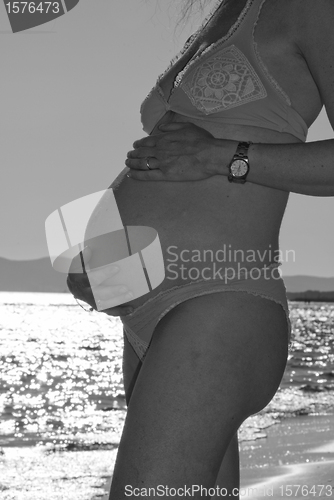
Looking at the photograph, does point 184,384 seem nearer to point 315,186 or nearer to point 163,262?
point 163,262

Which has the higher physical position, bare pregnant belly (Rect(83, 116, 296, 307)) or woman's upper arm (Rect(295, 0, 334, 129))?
woman's upper arm (Rect(295, 0, 334, 129))

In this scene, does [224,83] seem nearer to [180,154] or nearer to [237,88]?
[237,88]

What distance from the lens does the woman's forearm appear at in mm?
1243

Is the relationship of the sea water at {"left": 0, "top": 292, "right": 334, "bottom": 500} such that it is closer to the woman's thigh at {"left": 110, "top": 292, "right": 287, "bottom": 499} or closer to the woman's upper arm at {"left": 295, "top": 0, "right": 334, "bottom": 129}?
the woman's thigh at {"left": 110, "top": 292, "right": 287, "bottom": 499}

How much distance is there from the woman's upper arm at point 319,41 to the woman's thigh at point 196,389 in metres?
0.46

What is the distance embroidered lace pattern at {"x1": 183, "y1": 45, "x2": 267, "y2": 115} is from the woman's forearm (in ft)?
0.34

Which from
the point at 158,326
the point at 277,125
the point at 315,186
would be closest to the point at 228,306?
the point at 158,326

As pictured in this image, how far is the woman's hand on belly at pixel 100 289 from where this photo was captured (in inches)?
54.6

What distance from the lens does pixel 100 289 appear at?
4.59ft

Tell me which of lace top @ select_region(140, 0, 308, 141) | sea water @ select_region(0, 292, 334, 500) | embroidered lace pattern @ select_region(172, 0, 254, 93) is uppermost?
embroidered lace pattern @ select_region(172, 0, 254, 93)

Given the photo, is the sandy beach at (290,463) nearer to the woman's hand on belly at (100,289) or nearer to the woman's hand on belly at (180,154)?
the woman's hand on belly at (100,289)

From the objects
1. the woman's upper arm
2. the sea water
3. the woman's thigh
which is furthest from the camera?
the sea water

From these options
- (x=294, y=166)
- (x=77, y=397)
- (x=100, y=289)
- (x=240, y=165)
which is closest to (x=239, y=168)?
(x=240, y=165)

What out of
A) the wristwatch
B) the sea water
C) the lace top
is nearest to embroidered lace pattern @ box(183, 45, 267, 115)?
the lace top
